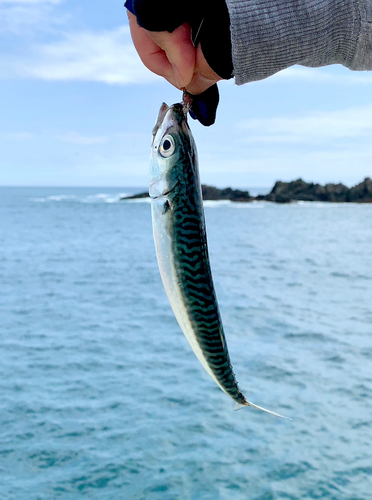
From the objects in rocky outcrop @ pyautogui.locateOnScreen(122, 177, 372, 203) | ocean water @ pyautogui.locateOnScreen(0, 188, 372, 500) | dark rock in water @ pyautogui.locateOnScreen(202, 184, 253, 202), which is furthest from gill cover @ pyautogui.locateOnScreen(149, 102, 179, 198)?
dark rock in water @ pyautogui.locateOnScreen(202, 184, 253, 202)

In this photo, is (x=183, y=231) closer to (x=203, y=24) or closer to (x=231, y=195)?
(x=203, y=24)

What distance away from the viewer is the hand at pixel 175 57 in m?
1.34

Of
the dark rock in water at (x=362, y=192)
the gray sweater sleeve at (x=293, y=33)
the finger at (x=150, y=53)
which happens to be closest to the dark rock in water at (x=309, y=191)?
the dark rock in water at (x=362, y=192)

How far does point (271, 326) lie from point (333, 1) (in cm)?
1120

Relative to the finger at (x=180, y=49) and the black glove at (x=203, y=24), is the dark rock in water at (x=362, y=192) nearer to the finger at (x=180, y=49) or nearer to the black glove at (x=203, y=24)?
the black glove at (x=203, y=24)

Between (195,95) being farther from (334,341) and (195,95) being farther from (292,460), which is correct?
(334,341)

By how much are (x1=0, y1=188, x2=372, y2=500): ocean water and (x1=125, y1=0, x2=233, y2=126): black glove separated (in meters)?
5.14

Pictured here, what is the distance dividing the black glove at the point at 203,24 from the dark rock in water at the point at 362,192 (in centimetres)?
6246

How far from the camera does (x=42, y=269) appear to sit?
68.6ft

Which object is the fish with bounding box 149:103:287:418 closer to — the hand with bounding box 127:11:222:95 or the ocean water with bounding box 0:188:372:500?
the hand with bounding box 127:11:222:95

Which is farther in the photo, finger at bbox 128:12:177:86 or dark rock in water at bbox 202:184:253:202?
dark rock in water at bbox 202:184:253:202

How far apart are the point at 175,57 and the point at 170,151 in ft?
0.86

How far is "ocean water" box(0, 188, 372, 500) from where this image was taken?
19.3 ft

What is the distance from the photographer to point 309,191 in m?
65.5
